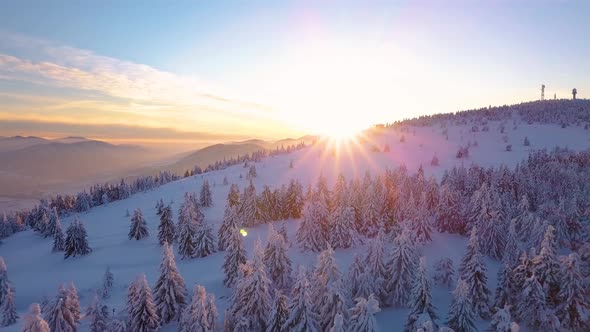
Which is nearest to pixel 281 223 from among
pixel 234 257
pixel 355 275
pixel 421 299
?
pixel 234 257

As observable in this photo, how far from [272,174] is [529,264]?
253 ft

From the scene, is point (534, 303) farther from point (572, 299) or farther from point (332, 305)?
point (332, 305)

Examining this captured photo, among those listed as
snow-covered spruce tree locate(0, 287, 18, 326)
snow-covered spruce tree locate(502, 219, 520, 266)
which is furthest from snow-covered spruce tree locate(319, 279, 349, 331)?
snow-covered spruce tree locate(0, 287, 18, 326)

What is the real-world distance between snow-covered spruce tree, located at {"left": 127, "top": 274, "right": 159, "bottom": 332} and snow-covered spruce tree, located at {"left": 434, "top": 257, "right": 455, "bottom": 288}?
2767 centimetres

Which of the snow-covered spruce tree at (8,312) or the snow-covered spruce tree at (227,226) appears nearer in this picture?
the snow-covered spruce tree at (8,312)

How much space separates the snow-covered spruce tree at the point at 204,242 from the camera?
176ft

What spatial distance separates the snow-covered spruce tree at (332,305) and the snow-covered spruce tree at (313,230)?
2233 centimetres

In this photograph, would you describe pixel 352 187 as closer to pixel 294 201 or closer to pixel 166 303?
pixel 294 201

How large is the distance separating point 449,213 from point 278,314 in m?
31.8

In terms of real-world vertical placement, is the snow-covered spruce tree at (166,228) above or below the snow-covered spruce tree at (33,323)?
below

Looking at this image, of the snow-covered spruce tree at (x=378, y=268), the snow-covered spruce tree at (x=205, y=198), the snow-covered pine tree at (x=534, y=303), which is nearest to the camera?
the snow-covered pine tree at (x=534, y=303)

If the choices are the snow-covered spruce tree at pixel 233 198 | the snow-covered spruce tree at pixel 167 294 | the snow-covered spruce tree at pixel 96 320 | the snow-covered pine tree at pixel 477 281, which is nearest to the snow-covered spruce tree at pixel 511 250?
the snow-covered pine tree at pixel 477 281

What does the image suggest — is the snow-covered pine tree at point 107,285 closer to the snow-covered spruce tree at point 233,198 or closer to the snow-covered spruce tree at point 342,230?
the snow-covered spruce tree at point 233,198

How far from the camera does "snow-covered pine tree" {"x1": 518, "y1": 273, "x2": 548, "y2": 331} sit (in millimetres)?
26156
